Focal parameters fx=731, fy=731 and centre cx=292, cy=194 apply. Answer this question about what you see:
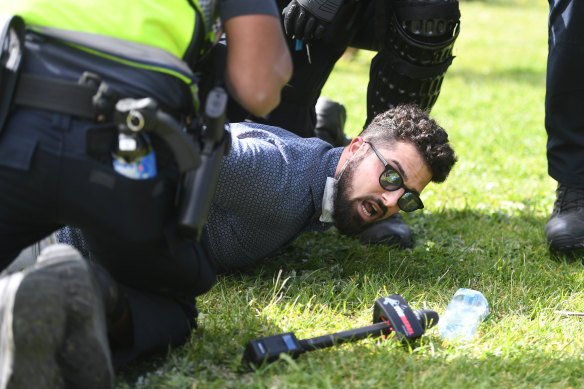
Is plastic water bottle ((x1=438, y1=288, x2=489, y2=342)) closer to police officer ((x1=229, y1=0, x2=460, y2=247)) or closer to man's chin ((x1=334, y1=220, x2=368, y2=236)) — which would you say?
man's chin ((x1=334, y1=220, x2=368, y2=236))

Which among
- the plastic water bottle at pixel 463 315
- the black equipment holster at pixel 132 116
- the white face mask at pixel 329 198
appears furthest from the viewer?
the white face mask at pixel 329 198

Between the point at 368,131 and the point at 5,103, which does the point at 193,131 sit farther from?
the point at 368,131

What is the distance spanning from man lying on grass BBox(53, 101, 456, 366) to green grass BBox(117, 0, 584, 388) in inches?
6.8

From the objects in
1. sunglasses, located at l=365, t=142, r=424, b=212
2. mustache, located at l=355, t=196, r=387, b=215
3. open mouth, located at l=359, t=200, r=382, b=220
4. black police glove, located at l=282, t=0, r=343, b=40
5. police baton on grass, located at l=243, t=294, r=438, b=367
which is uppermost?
black police glove, located at l=282, t=0, r=343, b=40

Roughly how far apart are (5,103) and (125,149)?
0.29 metres

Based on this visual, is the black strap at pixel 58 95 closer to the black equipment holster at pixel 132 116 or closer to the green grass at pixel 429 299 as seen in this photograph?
the black equipment holster at pixel 132 116

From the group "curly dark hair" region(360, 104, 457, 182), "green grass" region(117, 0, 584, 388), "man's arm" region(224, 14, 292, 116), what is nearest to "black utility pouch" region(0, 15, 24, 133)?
"man's arm" region(224, 14, 292, 116)

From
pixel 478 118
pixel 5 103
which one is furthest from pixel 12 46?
pixel 478 118

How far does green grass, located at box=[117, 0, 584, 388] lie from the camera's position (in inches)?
80.3

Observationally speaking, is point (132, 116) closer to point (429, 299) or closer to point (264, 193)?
point (264, 193)

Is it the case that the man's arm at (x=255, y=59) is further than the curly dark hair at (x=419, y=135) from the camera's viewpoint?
No

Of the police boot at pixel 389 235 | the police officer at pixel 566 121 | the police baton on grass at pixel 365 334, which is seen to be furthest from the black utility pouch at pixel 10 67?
the police officer at pixel 566 121

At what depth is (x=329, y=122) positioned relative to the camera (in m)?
4.01

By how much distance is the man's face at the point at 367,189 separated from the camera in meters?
2.91
